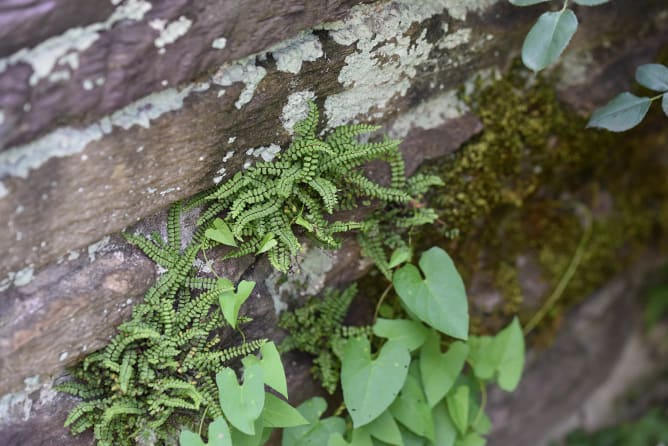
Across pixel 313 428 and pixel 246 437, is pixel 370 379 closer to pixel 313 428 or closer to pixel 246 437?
pixel 313 428

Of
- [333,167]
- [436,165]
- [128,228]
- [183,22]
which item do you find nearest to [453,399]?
[436,165]

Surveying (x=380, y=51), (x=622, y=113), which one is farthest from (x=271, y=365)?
(x=622, y=113)

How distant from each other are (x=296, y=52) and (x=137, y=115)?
47 cm

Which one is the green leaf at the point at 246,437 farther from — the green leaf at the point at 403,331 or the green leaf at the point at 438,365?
the green leaf at the point at 438,365

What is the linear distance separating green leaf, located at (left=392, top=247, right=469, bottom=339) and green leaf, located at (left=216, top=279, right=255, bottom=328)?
513 millimetres

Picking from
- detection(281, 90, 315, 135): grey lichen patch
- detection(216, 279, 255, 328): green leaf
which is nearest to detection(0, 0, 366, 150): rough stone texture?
detection(281, 90, 315, 135): grey lichen patch

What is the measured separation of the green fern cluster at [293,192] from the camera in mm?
1725

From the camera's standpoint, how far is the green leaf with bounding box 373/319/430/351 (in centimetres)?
202

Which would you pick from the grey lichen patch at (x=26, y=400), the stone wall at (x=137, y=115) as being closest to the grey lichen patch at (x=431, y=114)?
the stone wall at (x=137, y=115)

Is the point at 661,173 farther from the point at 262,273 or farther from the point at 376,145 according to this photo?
the point at 262,273

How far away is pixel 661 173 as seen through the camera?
118 inches

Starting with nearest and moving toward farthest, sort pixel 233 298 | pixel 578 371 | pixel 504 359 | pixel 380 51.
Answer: pixel 233 298 → pixel 380 51 → pixel 504 359 → pixel 578 371

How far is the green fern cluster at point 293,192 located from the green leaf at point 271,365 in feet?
0.79

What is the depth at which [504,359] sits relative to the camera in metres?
2.27
